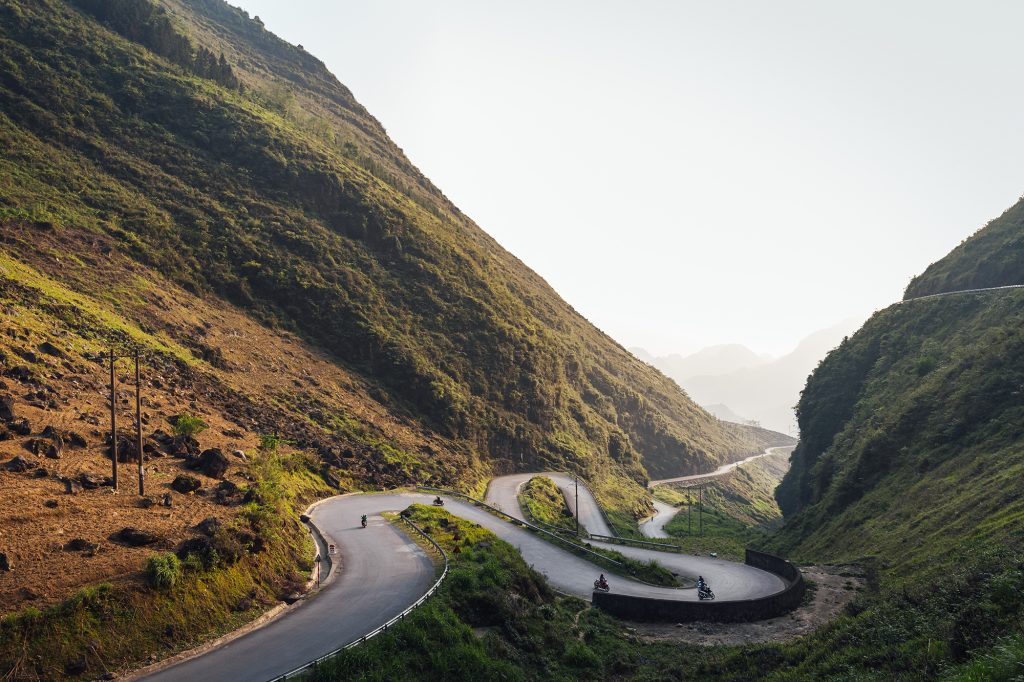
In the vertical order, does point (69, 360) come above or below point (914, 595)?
below

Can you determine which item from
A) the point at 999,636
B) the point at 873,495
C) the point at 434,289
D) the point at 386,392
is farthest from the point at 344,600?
the point at 434,289

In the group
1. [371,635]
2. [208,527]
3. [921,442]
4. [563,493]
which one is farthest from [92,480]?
[563,493]

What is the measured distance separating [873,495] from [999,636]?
120 ft

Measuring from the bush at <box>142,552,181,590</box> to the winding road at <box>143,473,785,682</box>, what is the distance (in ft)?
9.20

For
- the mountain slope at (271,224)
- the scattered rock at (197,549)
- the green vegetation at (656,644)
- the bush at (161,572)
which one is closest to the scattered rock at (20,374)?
the scattered rock at (197,549)

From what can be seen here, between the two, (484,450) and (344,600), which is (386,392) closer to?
(484,450)

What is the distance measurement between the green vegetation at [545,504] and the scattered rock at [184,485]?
35226 mm

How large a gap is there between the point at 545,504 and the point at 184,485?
4624 cm

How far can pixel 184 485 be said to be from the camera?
26.1 metres

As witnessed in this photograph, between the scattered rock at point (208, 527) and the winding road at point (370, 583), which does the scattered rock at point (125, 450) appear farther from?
the winding road at point (370, 583)

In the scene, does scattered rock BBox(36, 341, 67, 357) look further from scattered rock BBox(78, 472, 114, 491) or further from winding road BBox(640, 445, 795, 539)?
winding road BBox(640, 445, 795, 539)

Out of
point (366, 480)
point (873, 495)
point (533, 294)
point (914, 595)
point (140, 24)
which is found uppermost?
point (140, 24)

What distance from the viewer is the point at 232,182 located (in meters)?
84.1

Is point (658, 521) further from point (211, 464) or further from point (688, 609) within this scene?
point (211, 464)
